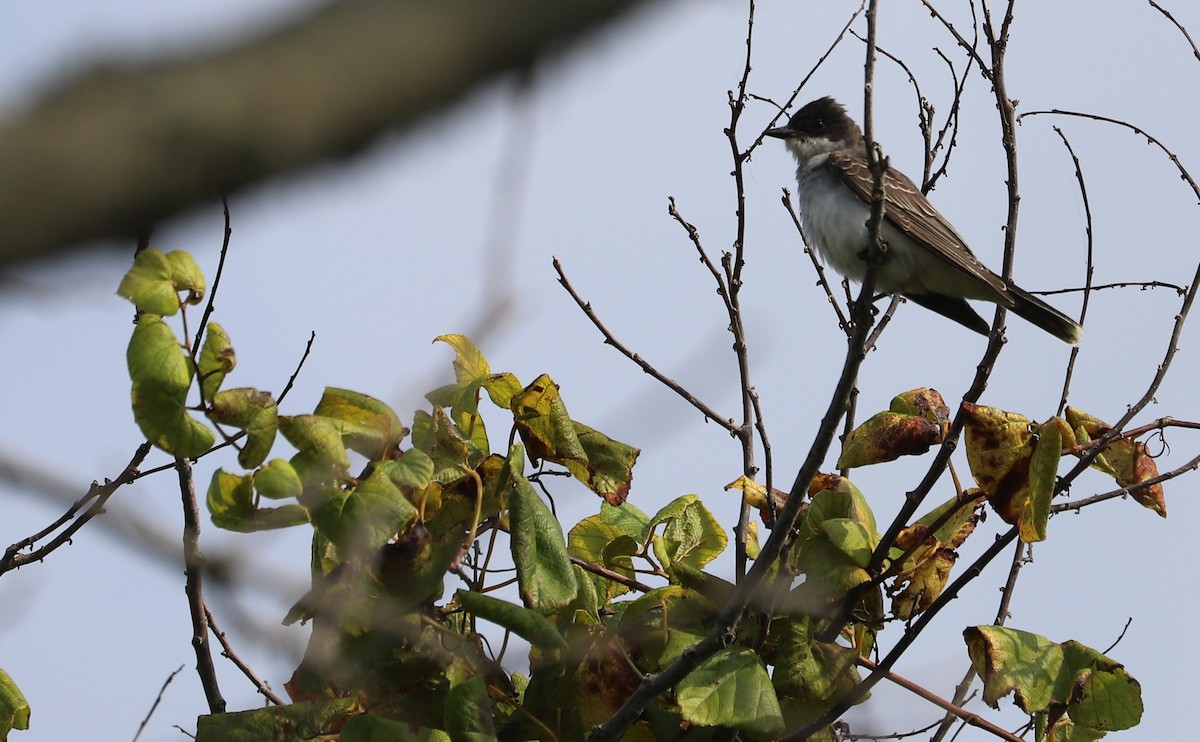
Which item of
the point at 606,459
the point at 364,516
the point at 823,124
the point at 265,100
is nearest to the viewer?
the point at 265,100

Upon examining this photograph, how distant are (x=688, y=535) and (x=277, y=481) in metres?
1.45

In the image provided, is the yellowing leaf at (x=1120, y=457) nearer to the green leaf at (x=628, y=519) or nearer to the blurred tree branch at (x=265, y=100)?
the green leaf at (x=628, y=519)

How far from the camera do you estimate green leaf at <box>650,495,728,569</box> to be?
4.15 metres

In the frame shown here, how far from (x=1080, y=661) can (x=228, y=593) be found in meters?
2.72

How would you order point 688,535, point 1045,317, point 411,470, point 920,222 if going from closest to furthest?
point 411,470 → point 688,535 → point 1045,317 → point 920,222

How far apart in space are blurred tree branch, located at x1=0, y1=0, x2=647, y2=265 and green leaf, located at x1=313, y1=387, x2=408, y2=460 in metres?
2.21

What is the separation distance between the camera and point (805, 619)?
12.8ft

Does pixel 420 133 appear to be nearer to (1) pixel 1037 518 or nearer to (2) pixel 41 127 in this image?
(2) pixel 41 127

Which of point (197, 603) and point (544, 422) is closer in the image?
point (544, 422)

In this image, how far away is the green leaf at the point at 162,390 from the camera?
3.20 metres

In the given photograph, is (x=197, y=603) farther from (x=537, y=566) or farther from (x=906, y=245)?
(x=906, y=245)

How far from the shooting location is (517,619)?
136 inches

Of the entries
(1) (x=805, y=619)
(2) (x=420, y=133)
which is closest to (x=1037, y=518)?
(1) (x=805, y=619)

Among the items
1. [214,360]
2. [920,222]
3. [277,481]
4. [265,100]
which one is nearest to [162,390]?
[214,360]
